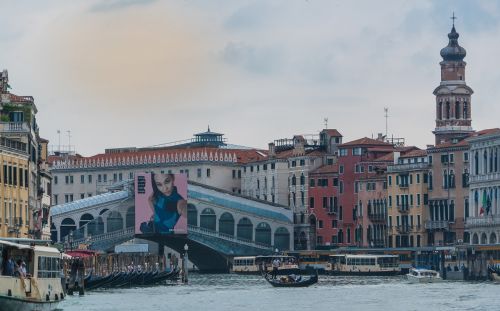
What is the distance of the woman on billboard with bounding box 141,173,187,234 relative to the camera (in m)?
186

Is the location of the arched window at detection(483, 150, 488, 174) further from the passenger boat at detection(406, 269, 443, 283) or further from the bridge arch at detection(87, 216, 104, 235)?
the bridge arch at detection(87, 216, 104, 235)

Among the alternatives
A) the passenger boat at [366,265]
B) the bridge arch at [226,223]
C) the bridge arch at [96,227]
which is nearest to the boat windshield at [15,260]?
the passenger boat at [366,265]

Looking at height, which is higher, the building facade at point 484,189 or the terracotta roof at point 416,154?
the terracotta roof at point 416,154

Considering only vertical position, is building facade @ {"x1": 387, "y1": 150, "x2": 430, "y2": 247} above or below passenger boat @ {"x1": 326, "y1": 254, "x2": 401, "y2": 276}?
above

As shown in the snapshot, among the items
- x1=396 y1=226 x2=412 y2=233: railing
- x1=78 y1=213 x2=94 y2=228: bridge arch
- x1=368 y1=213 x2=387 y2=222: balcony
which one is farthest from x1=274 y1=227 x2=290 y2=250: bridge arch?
x1=78 y1=213 x2=94 y2=228: bridge arch

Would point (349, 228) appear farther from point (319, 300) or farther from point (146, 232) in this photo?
point (319, 300)

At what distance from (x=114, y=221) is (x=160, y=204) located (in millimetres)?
4502

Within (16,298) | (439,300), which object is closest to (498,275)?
(439,300)

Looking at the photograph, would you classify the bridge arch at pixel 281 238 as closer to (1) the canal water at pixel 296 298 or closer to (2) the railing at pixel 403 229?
(2) the railing at pixel 403 229

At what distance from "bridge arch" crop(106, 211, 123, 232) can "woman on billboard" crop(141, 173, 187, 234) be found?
3162 mm

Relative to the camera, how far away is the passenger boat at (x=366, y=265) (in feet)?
567

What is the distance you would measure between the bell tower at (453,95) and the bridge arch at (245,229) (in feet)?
62.9

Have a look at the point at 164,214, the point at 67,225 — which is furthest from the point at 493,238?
the point at 67,225

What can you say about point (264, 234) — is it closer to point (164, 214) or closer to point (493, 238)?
point (164, 214)
